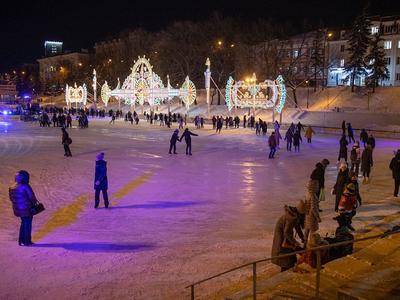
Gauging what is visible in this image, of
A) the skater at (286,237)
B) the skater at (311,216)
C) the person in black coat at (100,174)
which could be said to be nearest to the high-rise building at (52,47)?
the person in black coat at (100,174)

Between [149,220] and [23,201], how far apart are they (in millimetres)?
2755

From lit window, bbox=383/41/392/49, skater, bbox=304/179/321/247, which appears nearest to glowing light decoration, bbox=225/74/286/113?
lit window, bbox=383/41/392/49

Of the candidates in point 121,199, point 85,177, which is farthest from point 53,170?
point 121,199

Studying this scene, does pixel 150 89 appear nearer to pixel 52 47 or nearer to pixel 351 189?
pixel 351 189

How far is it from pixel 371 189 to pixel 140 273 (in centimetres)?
839

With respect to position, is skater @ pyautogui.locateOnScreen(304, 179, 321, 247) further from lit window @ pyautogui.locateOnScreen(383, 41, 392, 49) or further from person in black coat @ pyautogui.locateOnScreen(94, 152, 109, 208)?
lit window @ pyautogui.locateOnScreen(383, 41, 392, 49)

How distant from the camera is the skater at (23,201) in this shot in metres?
7.67

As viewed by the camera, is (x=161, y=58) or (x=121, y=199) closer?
(x=121, y=199)

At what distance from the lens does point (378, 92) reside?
4697 centimetres

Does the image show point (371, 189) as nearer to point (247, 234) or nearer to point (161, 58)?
point (247, 234)

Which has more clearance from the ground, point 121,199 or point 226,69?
point 226,69

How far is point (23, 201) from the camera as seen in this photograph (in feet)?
25.3

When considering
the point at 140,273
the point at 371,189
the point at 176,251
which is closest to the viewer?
the point at 140,273

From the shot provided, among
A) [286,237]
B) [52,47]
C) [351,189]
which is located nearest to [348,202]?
[351,189]
